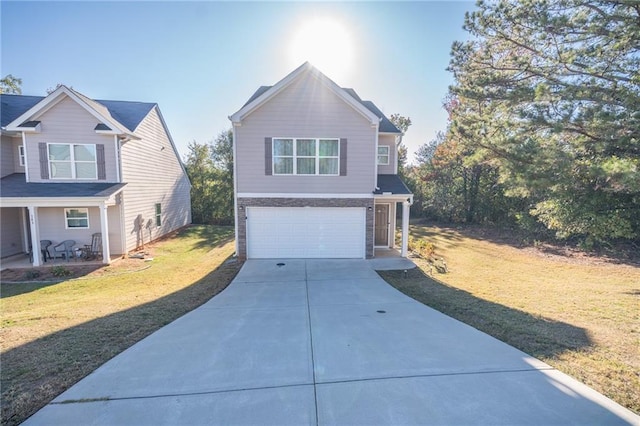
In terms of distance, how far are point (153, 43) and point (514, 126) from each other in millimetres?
13686

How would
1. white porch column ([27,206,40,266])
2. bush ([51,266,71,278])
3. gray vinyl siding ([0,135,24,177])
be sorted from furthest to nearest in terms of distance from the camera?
gray vinyl siding ([0,135,24,177]), white porch column ([27,206,40,266]), bush ([51,266,71,278])

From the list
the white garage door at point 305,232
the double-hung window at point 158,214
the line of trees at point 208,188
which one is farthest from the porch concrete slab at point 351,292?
the line of trees at point 208,188

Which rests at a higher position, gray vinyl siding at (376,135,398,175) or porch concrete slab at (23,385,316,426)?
gray vinyl siding at (376,135,398,175)

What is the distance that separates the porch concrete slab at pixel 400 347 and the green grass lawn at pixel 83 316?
3.38 m

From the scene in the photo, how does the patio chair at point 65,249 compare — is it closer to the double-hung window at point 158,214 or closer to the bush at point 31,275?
the bush at point 31,275

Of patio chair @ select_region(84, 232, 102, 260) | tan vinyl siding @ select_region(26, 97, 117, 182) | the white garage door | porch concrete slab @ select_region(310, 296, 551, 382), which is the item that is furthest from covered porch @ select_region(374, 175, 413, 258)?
patio chair @ select_region(84, 232, 102, 260)

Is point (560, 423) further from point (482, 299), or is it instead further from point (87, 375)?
point (87, 375)

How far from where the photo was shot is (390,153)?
46.1 ft

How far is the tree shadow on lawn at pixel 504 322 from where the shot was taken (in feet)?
16.3

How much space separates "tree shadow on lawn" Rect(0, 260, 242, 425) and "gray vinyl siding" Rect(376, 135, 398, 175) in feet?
33.5

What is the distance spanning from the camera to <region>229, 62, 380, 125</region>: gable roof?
11406 mm

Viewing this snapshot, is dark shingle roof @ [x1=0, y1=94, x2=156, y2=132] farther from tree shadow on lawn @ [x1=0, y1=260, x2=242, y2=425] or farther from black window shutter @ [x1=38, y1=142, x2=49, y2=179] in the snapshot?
tree shadow on lawn @ [x1=0, y1=260, x2=242, y2=425]

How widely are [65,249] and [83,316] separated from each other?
883 cm

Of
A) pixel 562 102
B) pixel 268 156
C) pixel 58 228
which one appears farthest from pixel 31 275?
pixel 562 102
